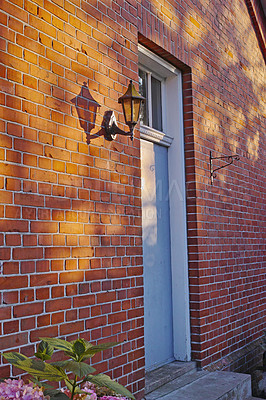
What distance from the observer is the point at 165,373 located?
445 cm

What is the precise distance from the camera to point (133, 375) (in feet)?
12.3

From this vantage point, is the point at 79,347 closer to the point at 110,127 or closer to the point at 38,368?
the point at 38,368

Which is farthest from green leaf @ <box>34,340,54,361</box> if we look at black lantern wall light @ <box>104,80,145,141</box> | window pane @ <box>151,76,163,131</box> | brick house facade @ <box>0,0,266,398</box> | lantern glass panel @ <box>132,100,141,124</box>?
window pane @ <box>151,76,163,131</box>

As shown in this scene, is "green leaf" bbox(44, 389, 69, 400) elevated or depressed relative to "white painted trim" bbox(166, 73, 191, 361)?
depressed

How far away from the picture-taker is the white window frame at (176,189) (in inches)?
193

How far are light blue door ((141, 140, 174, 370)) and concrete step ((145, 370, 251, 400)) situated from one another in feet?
0.97

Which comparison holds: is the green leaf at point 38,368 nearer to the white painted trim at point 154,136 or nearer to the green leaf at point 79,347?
the green leaf at point 79,347

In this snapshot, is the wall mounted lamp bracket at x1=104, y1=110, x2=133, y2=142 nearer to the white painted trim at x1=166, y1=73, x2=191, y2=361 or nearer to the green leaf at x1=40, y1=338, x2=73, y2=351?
the white painted trim at x1=166, y1=73, x2=191, y2=361

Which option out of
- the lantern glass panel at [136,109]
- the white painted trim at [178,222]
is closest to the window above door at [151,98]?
the white painted trim at [178,222]

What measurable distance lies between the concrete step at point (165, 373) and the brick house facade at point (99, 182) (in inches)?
7.6

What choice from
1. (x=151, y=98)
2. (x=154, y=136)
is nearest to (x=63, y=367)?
(x=154, y=136)

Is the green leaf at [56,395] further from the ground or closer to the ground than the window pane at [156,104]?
closer to the ground

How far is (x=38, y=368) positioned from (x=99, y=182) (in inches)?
75.0

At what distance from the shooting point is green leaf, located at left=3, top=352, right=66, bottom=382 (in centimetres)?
172
